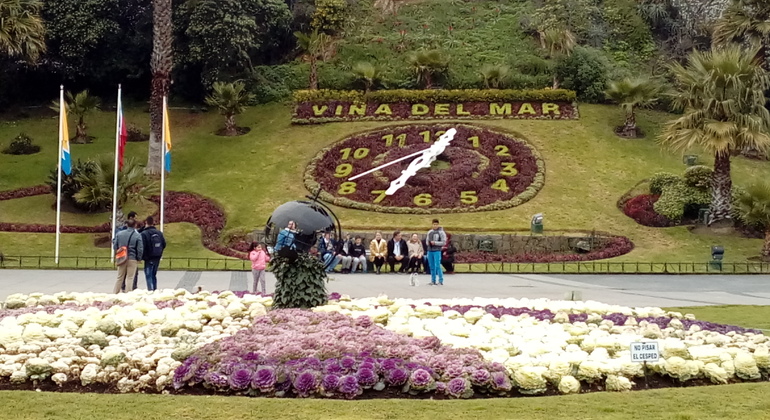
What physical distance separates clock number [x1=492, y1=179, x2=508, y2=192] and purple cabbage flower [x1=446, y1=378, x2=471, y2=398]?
2531 cm

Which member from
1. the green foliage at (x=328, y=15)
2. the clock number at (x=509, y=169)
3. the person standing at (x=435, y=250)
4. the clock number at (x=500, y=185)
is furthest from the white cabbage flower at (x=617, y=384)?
the green foliage at (x=328, y=15)

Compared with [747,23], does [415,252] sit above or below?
below

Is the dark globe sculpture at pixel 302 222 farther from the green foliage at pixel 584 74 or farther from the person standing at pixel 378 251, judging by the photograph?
the green foliage at pixel 584 74

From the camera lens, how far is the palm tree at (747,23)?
35656 millimetres

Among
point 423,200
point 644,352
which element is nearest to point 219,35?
point 423,200

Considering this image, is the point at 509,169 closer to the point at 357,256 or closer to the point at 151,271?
the point at 357,256

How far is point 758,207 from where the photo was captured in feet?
95.9

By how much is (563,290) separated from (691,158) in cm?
1644

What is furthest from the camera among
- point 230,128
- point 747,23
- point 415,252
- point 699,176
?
point 230,128

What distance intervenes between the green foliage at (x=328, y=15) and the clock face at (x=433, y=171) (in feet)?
31.5

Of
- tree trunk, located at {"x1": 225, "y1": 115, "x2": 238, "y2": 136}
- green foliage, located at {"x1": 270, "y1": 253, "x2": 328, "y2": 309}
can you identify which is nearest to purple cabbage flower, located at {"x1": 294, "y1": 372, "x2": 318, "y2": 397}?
→ green foliage, located at {"x1": 270, "y1": 253, "x2": 328, "y2": 309}

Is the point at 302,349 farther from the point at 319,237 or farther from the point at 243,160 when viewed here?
the point at 243,160

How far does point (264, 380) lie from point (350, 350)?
127 cm

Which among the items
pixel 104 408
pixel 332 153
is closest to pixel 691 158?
pixel 332 153
